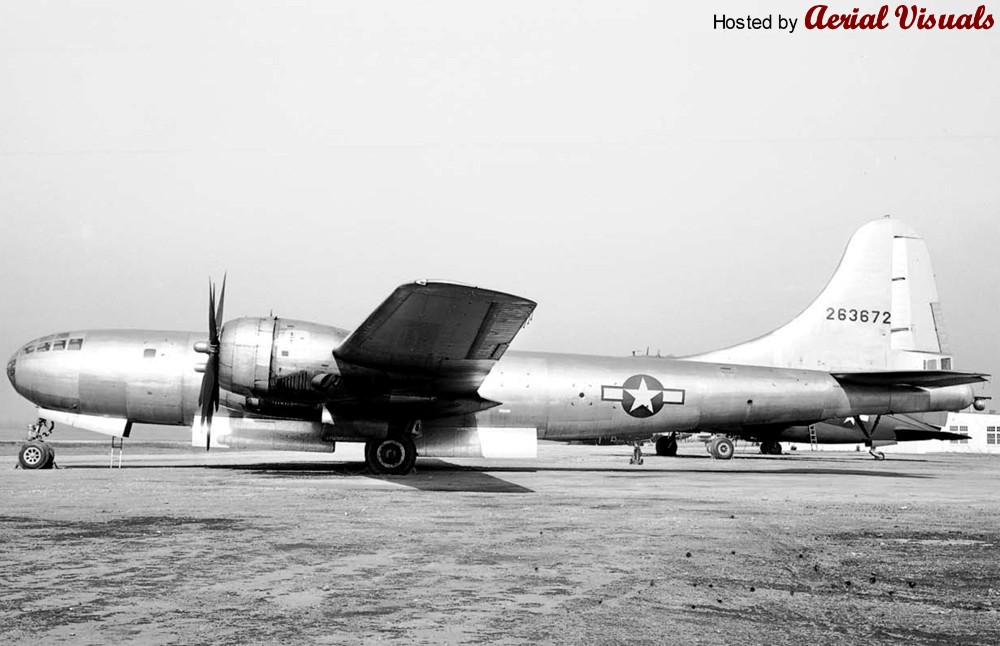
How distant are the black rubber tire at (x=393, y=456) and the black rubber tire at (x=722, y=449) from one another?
77.0 feet

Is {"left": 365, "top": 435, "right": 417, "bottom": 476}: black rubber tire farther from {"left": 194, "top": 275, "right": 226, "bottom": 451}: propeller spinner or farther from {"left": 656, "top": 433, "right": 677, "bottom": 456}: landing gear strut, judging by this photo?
{"left": 656, "top": 433, "right": 677, "bottom": 456}: landing gear strut

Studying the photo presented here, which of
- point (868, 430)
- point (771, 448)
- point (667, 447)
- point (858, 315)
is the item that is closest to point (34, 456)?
point (858, 315)

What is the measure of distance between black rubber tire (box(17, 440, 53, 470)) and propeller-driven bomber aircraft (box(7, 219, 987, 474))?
0.04 metres

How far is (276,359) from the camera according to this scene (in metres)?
18.5

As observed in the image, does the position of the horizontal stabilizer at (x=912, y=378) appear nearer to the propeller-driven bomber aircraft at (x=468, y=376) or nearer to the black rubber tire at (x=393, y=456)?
the propeller-driven bomber aircraft at (x=468, y=376)

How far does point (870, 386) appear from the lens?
2344 cm

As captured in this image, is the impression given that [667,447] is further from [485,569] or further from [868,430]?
[485,569]

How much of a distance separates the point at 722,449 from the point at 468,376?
79.6ft

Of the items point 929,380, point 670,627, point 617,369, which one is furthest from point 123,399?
point 929,380

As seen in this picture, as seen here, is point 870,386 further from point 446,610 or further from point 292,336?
point 446,610

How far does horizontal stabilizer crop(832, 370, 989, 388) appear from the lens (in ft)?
73.6

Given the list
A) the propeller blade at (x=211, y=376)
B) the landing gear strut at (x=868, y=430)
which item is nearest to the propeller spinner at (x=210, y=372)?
the propeller blade at (x=211, y=376)

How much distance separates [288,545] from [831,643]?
17.7ft

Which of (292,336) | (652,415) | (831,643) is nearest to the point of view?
(831,643)
